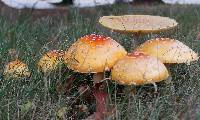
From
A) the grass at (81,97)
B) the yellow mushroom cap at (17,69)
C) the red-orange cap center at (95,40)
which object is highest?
the red-orange cap center at (95,40)

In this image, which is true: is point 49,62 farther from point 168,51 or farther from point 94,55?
point 168,51

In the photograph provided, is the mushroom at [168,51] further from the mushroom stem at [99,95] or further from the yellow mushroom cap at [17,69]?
the yellow mushroom cap at [17,69]

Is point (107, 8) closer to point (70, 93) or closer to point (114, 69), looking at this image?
point (70, 93)

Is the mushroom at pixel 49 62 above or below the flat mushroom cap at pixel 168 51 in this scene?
below

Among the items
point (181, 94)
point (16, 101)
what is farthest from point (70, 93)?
point (181, 94)

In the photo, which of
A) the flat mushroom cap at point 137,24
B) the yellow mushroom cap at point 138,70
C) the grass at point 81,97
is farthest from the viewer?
the flat mushroom cap at point 137,24

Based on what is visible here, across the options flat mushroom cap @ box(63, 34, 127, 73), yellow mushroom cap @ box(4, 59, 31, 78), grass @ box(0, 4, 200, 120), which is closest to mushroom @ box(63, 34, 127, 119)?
flat mushroom cap @ box(63, 34, 127, 73)

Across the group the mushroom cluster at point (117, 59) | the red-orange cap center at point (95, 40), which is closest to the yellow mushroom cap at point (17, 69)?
the mushroom cluster at point (117, 59)
